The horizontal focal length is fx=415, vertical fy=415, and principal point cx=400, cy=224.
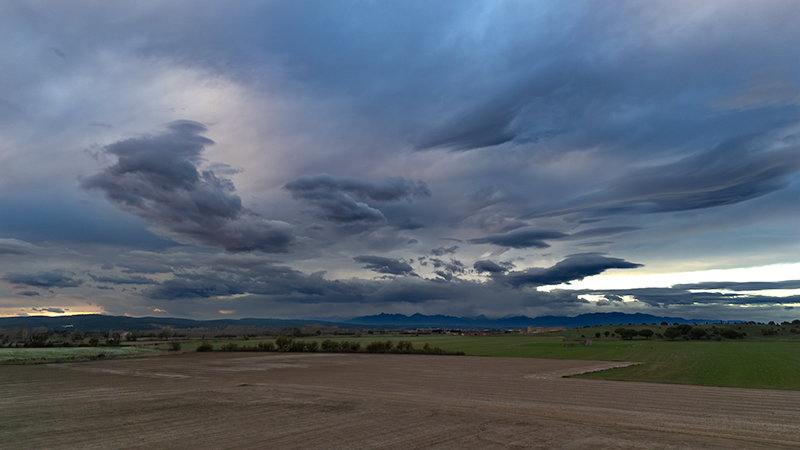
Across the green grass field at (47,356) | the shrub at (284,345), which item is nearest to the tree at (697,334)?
the shrub at (284,345)

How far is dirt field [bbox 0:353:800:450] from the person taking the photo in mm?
16672

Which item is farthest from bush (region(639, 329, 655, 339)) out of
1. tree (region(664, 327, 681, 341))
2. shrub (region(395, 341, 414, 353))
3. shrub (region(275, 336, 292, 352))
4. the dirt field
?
the dirt field

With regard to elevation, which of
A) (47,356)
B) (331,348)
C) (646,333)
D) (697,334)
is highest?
(47,356)

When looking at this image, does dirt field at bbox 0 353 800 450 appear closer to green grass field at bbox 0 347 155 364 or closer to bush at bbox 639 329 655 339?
green grass field at bbox 0 347 155 364

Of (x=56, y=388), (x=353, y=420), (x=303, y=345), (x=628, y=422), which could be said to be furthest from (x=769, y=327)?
(x=56, y=388)

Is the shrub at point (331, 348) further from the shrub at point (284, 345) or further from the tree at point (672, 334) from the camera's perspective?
the tree at point (672, 334)

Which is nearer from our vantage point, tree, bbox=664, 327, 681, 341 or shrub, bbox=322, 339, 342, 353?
shrub, bbox=322, 339, 342, 353

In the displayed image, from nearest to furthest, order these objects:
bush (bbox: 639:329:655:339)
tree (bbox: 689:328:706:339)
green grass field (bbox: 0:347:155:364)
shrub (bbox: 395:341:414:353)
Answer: green grass field (bbox: 0:347:155:364)
shrub (bbox: 395:341:414:353)
tree (bbox: 689:328:706:339)
bush (bbox: 639:329:655:339)

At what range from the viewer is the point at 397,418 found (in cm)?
2134

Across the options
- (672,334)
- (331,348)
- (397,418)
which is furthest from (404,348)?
(672,334)

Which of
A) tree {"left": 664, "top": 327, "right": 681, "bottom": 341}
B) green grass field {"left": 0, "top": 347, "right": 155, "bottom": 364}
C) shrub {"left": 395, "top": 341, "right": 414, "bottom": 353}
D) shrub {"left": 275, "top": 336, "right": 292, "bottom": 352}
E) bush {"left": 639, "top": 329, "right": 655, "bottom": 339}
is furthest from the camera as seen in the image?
bush {"left": 639, "top": 329, "right": 655, "bottom": 339}

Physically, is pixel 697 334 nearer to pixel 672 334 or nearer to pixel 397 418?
pixel 672 334

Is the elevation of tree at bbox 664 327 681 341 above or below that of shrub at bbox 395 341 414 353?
below

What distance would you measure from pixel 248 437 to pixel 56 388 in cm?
3224
